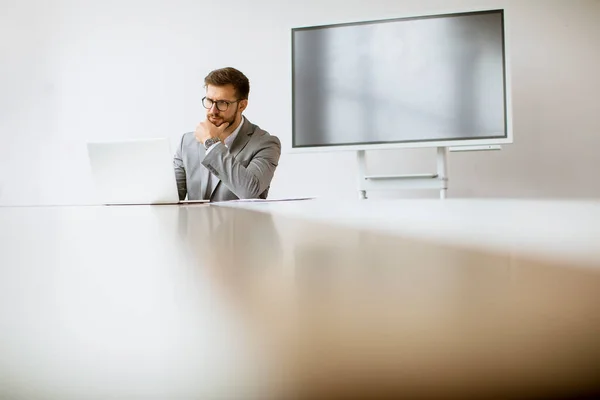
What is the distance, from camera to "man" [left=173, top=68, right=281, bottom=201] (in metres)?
1.95

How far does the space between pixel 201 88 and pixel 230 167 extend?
171 cm

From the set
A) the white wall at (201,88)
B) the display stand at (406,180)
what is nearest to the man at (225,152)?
the display stand at (406,180)

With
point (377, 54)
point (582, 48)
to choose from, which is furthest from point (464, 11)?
point (582, 48)

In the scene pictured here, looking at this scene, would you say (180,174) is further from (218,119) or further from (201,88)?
(201,88)

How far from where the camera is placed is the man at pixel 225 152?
6.40 ft

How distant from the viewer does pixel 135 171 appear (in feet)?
4.65

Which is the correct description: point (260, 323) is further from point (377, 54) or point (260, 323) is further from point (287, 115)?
point (287, 115)

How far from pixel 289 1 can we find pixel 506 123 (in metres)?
1.59

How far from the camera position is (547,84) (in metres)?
3.09

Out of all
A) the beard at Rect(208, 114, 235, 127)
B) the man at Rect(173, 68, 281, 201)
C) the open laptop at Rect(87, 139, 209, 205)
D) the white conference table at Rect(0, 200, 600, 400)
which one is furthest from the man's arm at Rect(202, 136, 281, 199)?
the white conference table at Rect(0, 200, 600, 400)

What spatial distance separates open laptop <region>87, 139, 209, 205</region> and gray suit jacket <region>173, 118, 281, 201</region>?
0.52 metres

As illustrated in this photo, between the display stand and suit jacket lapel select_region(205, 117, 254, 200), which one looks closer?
suit jacket lapel select_region(205, 117, 254, 200)

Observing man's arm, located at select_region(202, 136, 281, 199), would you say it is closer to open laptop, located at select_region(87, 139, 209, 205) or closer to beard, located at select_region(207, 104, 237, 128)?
beard, located at select_region(207, 104, 237, 128)

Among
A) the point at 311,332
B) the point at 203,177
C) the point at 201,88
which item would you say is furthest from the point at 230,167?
the point at 311,332
